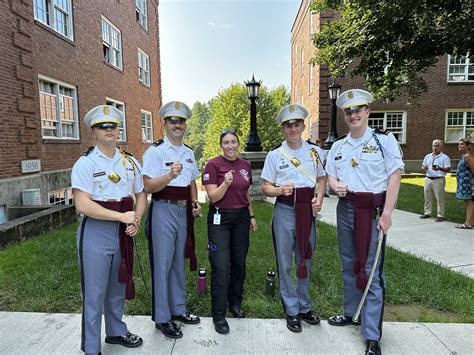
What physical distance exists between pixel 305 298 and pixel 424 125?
20454 mm

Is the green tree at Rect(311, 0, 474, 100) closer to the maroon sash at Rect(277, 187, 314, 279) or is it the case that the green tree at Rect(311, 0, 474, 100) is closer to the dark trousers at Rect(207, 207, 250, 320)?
the maroon sash at Rect(277, 187, 314, 279)

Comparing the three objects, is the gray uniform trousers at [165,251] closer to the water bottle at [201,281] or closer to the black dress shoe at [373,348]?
the water bottle at [201,281]

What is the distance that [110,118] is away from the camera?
287 centimetres

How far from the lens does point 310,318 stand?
11.7ft

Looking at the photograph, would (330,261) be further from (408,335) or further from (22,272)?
(22,272)

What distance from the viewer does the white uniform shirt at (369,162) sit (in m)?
3.03

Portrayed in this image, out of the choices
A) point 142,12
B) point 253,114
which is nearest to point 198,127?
point 142,12

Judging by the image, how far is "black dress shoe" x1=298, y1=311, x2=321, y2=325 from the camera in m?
3.53

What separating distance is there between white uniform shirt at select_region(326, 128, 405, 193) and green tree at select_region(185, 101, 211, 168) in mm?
86172

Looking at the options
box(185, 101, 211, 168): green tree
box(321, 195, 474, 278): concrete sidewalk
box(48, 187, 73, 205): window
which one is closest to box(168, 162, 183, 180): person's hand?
box(321, 195, 474, 278): concrete sidewalk

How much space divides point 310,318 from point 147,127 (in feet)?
58.2

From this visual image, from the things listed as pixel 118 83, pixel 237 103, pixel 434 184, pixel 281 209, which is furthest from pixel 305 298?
pixel 237 103

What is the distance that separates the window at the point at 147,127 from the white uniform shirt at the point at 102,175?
53.1 ft

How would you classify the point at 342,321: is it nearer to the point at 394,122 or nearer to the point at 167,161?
the point at 167,161
